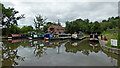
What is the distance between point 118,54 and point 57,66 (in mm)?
5999

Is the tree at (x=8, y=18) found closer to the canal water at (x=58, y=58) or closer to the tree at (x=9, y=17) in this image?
the tree at (x=9, y=17)

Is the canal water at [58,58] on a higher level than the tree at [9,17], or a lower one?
lower

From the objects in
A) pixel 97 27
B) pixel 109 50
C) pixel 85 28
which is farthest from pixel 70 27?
pixel 109 50

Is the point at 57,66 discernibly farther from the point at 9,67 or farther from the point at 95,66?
the point at 9,67

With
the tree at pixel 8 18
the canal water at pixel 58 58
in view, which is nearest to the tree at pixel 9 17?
the tree at pixel 8 18

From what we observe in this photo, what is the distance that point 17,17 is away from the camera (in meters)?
30.7

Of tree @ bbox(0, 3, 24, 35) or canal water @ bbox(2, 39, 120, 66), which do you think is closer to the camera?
canal water @ bbox(2, 39, 120, 66)

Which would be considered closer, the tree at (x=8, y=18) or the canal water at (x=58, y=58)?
the canal water at (x=58, y=58)

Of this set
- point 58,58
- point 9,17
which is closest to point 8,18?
point 9,17

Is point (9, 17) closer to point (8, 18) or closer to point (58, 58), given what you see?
point (8, 18)

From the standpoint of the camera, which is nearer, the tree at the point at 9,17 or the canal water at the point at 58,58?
the canal water at the point at 58,58

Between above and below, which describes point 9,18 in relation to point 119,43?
above

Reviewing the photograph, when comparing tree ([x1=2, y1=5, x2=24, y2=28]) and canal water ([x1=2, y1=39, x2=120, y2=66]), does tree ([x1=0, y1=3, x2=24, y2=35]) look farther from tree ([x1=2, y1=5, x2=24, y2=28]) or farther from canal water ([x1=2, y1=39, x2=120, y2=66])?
canal water ([x1=2, y1=39, x2=120, y2=66])


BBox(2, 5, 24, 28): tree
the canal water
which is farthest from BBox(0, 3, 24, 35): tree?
the canal water
